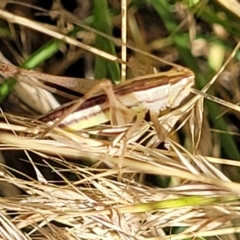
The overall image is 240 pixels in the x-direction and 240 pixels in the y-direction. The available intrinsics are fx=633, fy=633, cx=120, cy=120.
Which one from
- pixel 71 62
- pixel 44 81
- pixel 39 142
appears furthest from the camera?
pixel 71 62

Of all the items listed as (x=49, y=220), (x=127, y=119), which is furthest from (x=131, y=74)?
(x=49, y=220)

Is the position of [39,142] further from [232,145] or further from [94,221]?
[232,145]

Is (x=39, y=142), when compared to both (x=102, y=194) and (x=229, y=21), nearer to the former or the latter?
(x=102, y=194)

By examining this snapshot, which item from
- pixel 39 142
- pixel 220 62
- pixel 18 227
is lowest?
pixel 18 227

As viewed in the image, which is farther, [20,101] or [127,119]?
[20,101]

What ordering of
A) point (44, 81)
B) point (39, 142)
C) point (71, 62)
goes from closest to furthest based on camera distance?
1. point (39, 142)
2. point (44, 81)
3. point (71, 62)

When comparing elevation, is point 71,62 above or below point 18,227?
A: above
